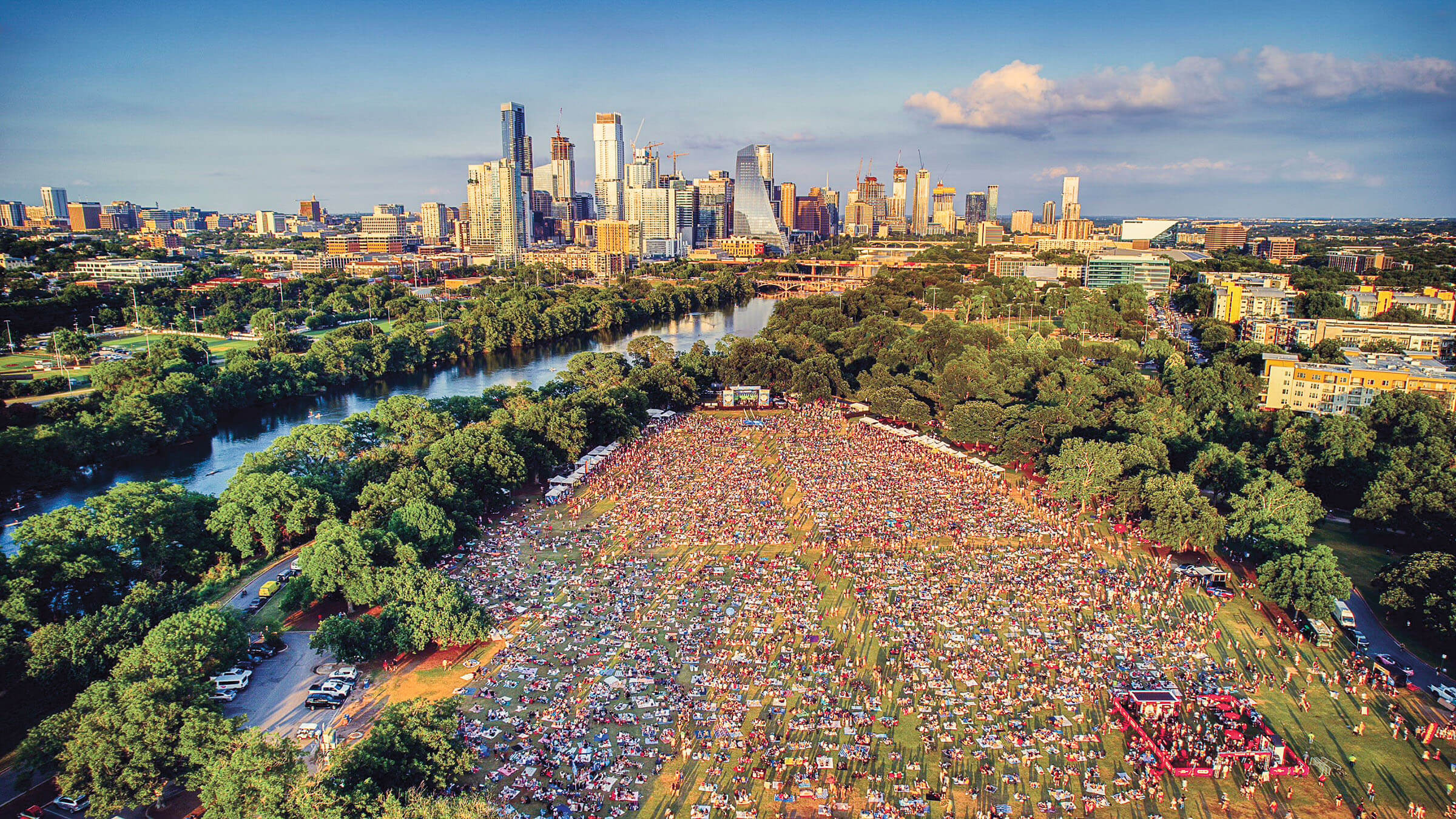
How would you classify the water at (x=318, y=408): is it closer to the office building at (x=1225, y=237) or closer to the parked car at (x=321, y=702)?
the parked car at (x=321, y=702)

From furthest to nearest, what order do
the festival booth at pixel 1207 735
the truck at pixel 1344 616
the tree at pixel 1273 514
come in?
the tree at pixel 1273 514, the truck at pixel 1344 616, the festival booth at pixel 1207 735

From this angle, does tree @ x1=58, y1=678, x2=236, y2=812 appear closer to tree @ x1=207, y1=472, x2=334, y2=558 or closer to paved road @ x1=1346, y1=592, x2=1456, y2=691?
tree @ x1=207, y1=472, x2=334, y2=558

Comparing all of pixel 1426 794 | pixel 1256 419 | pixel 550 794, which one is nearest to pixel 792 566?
pixel 550 794

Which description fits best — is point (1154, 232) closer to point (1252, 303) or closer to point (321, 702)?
point (1252, 303)

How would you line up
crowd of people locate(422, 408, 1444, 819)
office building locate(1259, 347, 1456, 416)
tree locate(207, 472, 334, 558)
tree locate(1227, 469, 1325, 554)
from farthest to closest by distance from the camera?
office building locate(1259, 347, 1456, 416)
tree locate(207, 472, 334, 558)
tree locate(1227, 469, 1325, 554)
crowd of people locate(422, 408, 1444, 819)

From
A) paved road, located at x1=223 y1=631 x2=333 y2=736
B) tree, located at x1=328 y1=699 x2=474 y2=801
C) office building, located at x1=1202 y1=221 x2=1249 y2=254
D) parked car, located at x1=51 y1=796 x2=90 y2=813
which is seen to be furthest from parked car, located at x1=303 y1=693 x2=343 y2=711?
office building, located at x1=1202 y1=221 x2=1249 y2=254

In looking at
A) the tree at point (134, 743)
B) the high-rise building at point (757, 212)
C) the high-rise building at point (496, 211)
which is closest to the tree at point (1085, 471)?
the tree at point (134, 743)

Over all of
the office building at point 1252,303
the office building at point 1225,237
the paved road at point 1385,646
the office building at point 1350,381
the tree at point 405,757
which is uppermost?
the office building at point 1225,237
